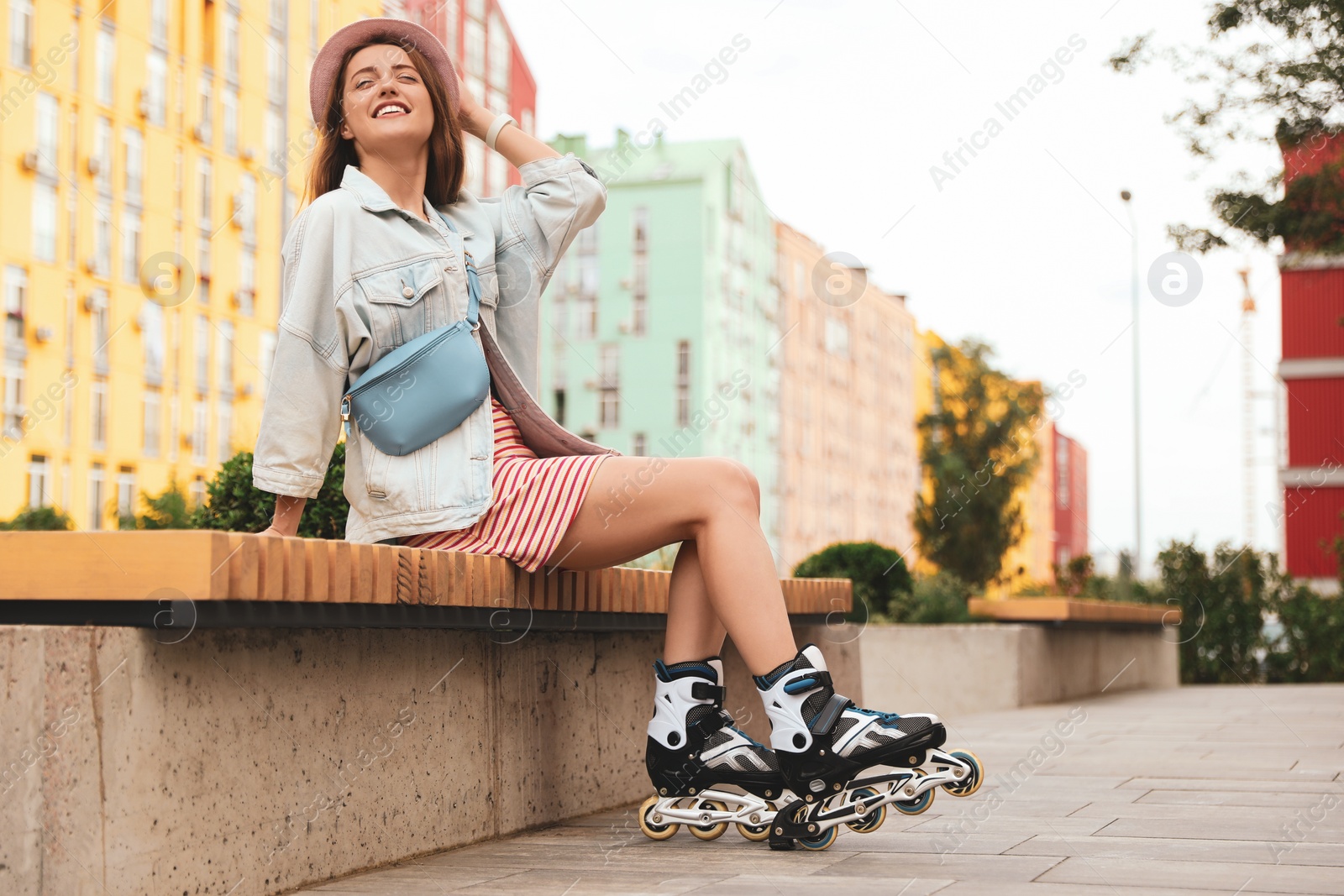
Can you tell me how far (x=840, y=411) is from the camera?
267 feet

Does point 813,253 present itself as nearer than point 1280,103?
No

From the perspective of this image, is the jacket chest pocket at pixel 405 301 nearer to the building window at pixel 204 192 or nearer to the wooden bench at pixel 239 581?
the wooden bench at pixel 239 581

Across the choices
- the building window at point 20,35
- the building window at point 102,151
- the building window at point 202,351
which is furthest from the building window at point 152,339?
the building window at point 20,35

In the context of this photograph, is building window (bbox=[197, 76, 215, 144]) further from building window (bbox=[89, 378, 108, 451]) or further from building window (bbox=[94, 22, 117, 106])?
building window (bbox=[89, 378, 108, 451])

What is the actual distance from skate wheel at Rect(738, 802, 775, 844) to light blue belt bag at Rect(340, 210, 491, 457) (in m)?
1.19

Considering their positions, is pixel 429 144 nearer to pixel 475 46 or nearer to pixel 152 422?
pixel 152 422

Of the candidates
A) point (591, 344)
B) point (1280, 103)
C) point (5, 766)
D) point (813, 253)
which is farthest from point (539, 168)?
point (813, 253)

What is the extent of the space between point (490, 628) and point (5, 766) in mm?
1379

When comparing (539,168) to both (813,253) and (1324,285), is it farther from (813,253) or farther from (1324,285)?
(813,253)

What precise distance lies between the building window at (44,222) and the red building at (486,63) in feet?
45.0

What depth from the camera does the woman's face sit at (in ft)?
13.0

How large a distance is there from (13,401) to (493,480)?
34.8 metres

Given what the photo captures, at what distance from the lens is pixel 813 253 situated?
77812 mm

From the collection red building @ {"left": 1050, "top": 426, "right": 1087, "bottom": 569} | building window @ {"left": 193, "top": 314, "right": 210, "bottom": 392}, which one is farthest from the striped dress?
red building @ {"left": 1050, "top": 426, "right": 1087, "bottom": 569}
